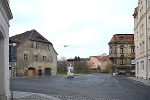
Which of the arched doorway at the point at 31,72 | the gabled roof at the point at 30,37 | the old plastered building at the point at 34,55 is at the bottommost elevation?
the arched doorway at the point at 31,72

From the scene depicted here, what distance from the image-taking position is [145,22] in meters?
34.7

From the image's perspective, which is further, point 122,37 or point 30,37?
point 122,37

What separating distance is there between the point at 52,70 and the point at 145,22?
31213 mm

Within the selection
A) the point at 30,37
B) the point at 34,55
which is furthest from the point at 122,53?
the point at 30,37

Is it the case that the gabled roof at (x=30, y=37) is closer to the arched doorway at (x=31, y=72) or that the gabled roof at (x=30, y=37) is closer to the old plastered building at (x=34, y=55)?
the old plastered building at (x=34, y=55)

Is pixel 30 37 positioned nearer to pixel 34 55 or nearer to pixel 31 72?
pixel 34 55

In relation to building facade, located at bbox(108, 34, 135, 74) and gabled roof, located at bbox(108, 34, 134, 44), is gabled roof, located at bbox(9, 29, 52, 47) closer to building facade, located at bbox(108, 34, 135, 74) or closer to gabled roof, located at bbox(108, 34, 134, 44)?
building facade, located at bbox(108, 34, 135, 74)

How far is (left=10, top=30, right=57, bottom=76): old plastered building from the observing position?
2008 inches

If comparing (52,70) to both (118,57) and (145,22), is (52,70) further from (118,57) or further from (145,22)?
(145,22)

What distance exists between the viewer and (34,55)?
2143 inches

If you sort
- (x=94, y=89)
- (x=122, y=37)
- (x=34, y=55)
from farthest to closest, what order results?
(x=122, y=37), (x=34, y=55), (x=94, y=89)

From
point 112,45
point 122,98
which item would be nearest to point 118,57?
point 112,45

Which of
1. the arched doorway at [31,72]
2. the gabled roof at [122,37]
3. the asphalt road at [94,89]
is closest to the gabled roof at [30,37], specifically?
the arched doorway at [31,72]

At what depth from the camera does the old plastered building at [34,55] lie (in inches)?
2008
